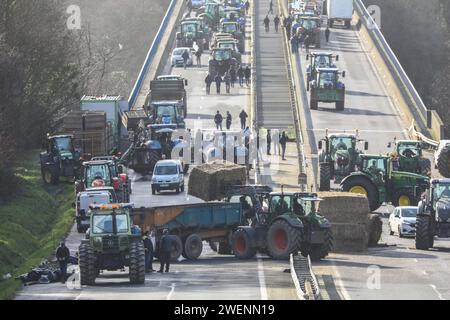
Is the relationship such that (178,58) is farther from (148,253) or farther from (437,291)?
(437,291)

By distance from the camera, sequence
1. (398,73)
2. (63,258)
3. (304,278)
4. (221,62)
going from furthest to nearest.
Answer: (398,73)
(221,62)
(63,258)
(304,278)

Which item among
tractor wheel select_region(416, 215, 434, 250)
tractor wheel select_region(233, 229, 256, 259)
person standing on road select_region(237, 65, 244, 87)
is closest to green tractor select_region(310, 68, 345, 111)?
person standing on road select_region(237, 65, 244, 87)

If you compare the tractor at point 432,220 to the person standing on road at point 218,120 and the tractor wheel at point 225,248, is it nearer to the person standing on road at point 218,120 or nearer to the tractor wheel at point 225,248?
the tractor wheel at point 225,248

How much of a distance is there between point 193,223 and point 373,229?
6892 mm

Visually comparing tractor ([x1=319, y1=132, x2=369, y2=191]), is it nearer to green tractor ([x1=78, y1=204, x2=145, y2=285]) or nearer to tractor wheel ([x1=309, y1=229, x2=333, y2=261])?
tractor wheel ([x1=309, y1=229, x2=333, y2=261])

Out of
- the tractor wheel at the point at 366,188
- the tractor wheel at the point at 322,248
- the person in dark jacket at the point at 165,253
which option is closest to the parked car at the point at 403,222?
the tractor wheel at the point at 366,188

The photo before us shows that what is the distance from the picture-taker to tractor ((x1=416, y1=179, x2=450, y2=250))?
49.5 meters

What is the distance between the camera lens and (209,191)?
5891 cm

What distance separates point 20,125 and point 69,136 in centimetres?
607

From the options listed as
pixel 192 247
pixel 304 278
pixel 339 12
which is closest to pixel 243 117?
pixel 192 247

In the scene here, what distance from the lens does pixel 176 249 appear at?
4759 centimetres

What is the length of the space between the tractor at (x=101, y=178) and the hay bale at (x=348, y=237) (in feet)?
40.5
